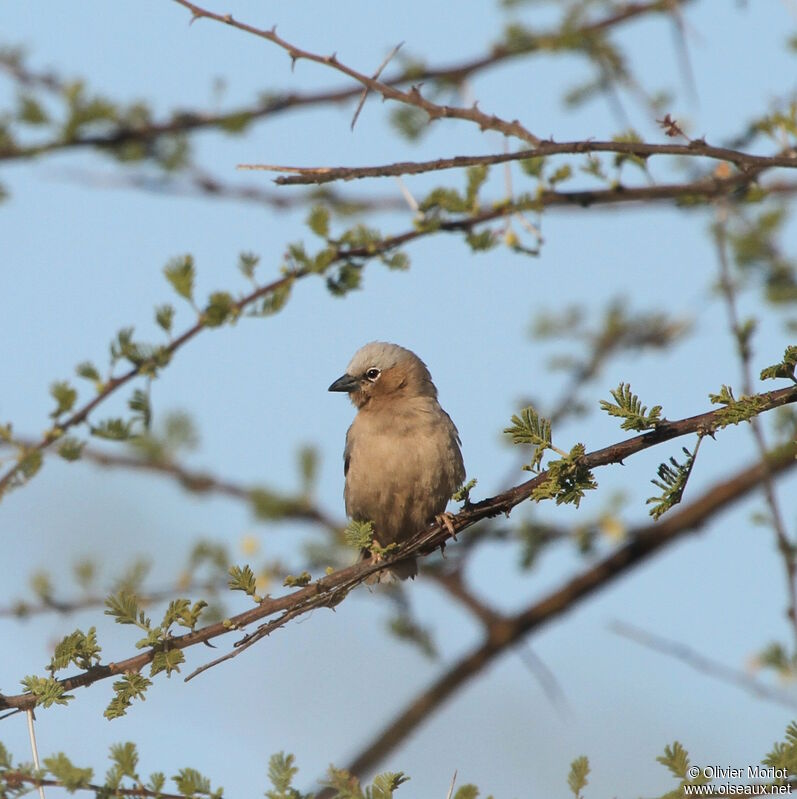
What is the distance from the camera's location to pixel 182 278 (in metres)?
5.62

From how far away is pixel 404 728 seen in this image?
8602mm

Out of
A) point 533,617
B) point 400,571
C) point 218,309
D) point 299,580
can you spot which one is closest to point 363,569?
point 299,580

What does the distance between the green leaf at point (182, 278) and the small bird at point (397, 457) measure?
219 centimetres

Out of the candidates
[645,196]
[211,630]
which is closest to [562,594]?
[645,196]

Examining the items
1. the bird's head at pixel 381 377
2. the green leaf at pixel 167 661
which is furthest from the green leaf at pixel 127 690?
the bird's head at pixel 381 377

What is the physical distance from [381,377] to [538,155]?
139 inches

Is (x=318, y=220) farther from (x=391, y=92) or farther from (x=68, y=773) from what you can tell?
(x=68, y=773)

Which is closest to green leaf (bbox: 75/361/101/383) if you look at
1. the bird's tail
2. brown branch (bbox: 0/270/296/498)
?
brown branch (bbox: 0/270/296/498)

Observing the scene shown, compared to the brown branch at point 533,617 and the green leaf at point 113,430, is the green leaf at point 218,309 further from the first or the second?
the brown branch at point 533,617

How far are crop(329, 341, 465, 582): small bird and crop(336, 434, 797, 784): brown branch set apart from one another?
3.33 feet

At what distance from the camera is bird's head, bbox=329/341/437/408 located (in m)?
8.21

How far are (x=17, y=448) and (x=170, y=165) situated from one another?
334 cm

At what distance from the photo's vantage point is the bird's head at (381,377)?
8.21 meters

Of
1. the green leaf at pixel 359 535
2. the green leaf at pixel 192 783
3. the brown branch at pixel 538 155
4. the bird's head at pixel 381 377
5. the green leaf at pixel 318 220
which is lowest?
the green leaf at pixel 192 783
